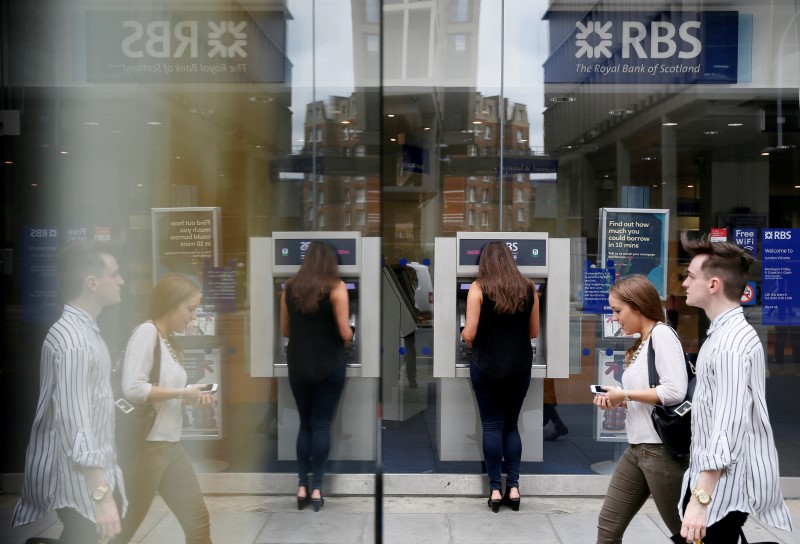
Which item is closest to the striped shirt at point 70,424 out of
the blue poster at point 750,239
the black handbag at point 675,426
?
the black handbag at point 675,426

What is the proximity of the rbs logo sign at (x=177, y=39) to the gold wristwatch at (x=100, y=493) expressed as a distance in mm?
1105

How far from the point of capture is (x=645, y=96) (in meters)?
4.84

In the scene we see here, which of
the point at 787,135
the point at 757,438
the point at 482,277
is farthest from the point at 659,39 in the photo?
the point at 757,438

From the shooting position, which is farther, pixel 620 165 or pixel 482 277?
pixel 620 165

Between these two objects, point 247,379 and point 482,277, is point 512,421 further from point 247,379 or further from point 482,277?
point 247,379

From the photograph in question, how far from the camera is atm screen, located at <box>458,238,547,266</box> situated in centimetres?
449

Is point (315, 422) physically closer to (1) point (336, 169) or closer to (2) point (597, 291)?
(1) point (336, 169)

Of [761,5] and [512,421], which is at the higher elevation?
[761,5]

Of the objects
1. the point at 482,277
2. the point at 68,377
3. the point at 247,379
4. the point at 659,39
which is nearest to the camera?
the point at 68,377

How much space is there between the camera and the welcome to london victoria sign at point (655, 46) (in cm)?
469

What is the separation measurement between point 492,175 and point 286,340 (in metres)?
2.95

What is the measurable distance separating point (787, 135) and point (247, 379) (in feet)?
13.4

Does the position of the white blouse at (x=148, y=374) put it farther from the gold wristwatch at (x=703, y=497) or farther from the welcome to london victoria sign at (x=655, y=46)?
the welcome to london victoria sign at (x=655, y=46)

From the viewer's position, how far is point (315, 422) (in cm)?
229
